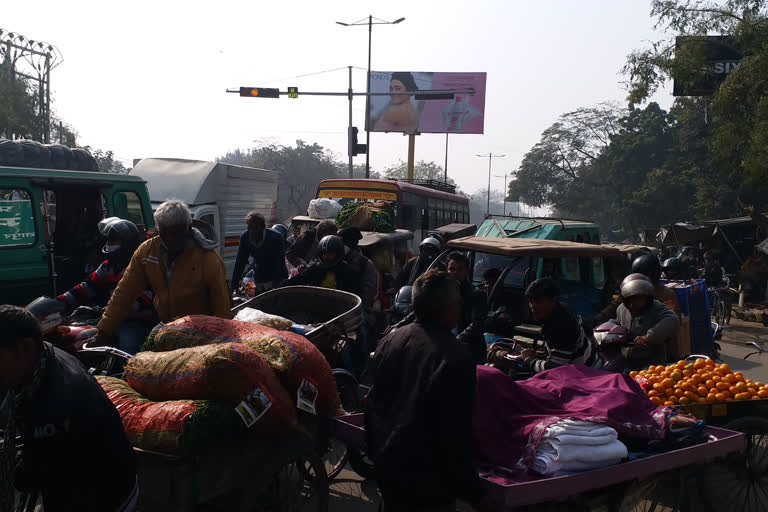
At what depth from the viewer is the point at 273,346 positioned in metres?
3.63

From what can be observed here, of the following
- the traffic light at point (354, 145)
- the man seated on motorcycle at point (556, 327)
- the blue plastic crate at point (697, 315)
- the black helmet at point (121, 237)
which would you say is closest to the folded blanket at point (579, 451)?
the man seated on motorcycle at point (556, 327)

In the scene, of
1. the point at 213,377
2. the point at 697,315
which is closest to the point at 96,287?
the point at 213,377

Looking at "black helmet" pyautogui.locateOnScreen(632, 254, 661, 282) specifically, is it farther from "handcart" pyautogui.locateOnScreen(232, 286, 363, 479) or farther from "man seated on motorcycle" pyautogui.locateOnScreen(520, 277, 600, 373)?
"handcart" pyautogui.locateOnScreen(232, 286, 363, 479)

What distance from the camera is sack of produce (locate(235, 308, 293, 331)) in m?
4.90

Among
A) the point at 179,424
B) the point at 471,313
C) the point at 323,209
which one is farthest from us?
the point at 323,209

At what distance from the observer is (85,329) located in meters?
4.69

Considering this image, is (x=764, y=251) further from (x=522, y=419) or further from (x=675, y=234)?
(x=522, y=419)

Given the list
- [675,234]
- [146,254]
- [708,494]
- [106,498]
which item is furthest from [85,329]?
[675,234]

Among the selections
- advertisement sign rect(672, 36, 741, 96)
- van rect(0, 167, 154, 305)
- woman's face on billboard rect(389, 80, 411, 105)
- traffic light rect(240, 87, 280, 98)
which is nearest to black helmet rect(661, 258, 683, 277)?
van rect(0, 167, 154, 305)

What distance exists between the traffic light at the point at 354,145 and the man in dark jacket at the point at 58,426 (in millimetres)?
24213

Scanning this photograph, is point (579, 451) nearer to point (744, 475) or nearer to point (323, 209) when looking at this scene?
point (744, 475)

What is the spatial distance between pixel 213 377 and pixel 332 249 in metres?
3.51

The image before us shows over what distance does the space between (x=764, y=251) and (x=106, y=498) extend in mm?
19969

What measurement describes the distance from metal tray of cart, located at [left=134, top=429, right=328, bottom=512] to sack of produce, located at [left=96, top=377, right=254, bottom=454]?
0.15ft
